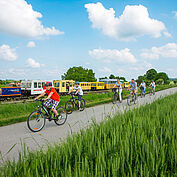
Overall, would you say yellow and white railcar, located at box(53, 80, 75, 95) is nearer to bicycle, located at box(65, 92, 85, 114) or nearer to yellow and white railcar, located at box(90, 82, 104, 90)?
yellow and white railcar, located at box(90, 82, 104, 90)

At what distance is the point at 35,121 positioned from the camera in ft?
20.6

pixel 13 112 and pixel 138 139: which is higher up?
pixel 138 139

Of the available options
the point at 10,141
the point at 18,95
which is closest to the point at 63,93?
the point at 18,95

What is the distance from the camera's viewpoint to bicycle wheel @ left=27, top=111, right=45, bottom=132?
6.13 m

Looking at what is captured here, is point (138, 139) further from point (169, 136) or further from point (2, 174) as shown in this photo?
point (2, 174)

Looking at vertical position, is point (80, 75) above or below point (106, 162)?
above

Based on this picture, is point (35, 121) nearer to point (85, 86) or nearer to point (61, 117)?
point (61, 117)

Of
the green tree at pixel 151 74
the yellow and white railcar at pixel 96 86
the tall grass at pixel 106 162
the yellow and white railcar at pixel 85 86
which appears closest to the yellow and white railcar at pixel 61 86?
the yellow and white railcar at pixel 85 86

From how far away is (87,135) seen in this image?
2.86 metres

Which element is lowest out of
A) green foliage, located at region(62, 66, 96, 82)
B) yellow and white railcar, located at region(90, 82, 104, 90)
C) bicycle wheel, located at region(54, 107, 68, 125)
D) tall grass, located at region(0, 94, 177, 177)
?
bicycle wheel, located at region(54, 107, 68, 125)

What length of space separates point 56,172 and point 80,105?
357 inches

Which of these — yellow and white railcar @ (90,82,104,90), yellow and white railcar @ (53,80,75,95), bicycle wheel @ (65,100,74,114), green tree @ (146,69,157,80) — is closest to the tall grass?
bicycle wheel @ (65,100,74,114)

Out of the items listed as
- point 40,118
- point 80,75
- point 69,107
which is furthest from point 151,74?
point 40,118

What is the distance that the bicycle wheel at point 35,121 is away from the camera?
241 inches
